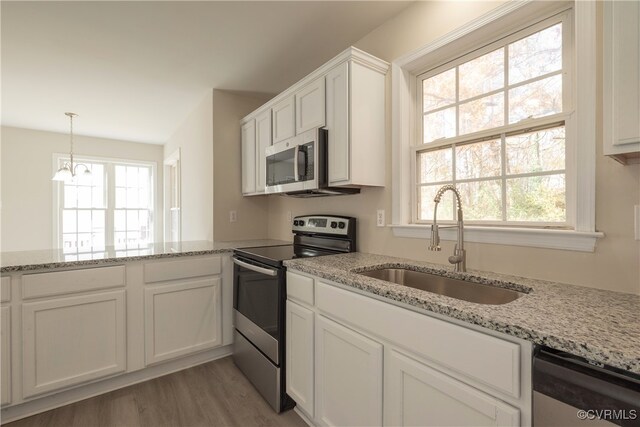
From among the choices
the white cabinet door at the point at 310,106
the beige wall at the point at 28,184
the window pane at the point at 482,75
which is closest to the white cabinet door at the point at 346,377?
the white cabinet door at the point at 310,106

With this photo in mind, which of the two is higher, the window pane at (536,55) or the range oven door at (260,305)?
the window pane at (536,55)

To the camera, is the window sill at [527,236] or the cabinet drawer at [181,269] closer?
the window sill at [527,236]

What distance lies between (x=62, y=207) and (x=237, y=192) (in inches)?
135

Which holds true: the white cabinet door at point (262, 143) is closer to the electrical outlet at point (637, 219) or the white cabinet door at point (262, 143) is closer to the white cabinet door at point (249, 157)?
the white cabinet door at point (249, 157)

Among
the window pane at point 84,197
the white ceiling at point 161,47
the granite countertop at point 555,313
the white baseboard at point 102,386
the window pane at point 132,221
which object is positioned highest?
the white ceiling at point 161,47

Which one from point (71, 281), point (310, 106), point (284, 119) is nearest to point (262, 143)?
point (284, 119)

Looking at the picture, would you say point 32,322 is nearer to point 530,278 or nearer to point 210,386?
point 210,386

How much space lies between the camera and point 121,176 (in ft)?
17.0

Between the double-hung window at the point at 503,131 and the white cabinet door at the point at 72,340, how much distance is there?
81.3 inches

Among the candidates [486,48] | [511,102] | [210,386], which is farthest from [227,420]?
[486,48]

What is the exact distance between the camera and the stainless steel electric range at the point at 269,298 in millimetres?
1784

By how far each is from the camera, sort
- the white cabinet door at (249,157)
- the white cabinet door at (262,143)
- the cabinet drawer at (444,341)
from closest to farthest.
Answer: the cabinet drawer at (444,341) < the white cabinet door at (262,143) < the white cabinet door at (249,157)

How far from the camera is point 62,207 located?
15.3 feet

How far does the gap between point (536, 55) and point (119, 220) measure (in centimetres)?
593
